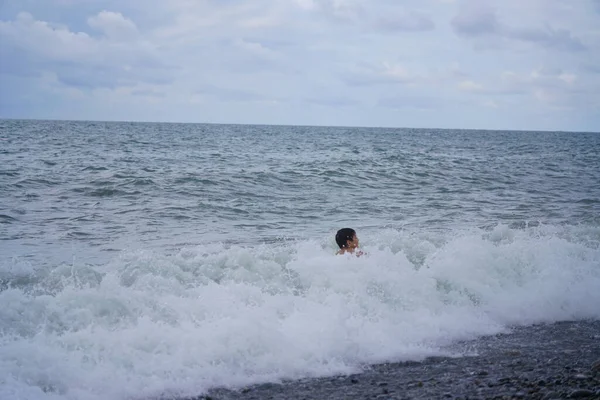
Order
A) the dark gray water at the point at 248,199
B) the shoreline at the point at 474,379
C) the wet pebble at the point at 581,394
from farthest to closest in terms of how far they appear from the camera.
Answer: the dark gray water at the point at 248,199 < the shoreline at the point at 474,379 < the wet pebble at the point at 581,394

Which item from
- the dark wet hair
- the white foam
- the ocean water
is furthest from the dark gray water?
the white foam

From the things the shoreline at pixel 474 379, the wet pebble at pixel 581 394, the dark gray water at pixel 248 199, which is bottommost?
the shoreline at pixel 474 379

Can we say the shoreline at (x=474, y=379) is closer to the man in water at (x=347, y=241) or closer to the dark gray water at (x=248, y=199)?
the man in water at (x=347, y=241)

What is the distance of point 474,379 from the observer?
4973 millimetres

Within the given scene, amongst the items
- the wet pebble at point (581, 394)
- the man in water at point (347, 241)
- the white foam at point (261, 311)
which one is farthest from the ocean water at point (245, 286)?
the wet pebble at point (581, 394)

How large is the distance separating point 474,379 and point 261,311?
7.81 feet

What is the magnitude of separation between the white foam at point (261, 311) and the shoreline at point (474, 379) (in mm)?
209

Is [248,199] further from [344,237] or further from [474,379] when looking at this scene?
[474,379]

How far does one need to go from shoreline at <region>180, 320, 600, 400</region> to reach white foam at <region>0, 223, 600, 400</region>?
0.21 metres

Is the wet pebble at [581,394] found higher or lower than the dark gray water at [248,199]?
lower

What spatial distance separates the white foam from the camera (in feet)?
16.1

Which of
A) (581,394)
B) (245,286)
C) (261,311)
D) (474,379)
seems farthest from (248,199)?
(581,394)

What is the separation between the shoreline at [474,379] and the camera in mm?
4598

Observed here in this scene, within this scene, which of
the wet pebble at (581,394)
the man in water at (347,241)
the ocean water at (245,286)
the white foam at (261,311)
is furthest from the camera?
the man in water at (347,241)
